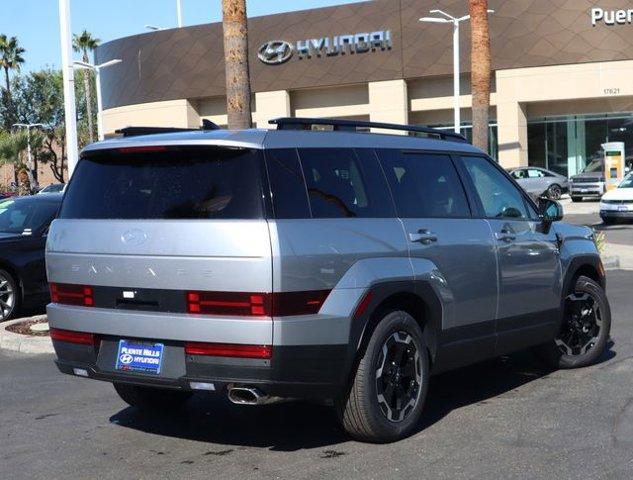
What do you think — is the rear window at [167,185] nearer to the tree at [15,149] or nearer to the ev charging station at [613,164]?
the ev charging station at [613,164]

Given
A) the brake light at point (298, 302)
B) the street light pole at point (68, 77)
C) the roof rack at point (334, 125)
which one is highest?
the street light pole at point (68, 77)

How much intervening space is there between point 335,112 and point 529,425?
160ft

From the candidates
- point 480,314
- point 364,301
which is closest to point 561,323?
point 480,314

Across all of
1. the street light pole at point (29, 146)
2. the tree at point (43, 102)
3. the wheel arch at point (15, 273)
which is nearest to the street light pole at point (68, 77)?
the wheel arch at point (15, 273)

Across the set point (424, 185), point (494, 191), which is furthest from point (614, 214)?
point (424, 185)

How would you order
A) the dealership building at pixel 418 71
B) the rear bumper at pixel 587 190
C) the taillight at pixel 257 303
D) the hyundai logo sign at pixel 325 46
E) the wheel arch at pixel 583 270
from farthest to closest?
1. the hyundai logo sign at pixel 325 46
2. the dealership building at pixel 418 71
3. the rear bumper at pixel 587 190
4. the wheel arch at pixel 583 270
5. the taillight at pixel 257 303

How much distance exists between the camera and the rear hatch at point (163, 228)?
5.31 metres

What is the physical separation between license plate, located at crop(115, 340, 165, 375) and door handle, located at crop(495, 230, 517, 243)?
8.99ft

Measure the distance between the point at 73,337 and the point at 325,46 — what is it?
48.1 m

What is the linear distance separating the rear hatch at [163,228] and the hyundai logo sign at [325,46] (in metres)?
46.6

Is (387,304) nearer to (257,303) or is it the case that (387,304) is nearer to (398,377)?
(398,377)

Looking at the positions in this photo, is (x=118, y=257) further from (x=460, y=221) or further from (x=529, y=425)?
(x=529, y=425)

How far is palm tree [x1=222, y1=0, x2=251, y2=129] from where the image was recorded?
14.2 m

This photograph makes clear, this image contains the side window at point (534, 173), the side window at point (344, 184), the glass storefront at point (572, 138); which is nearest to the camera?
the side window at point (344, 184)
